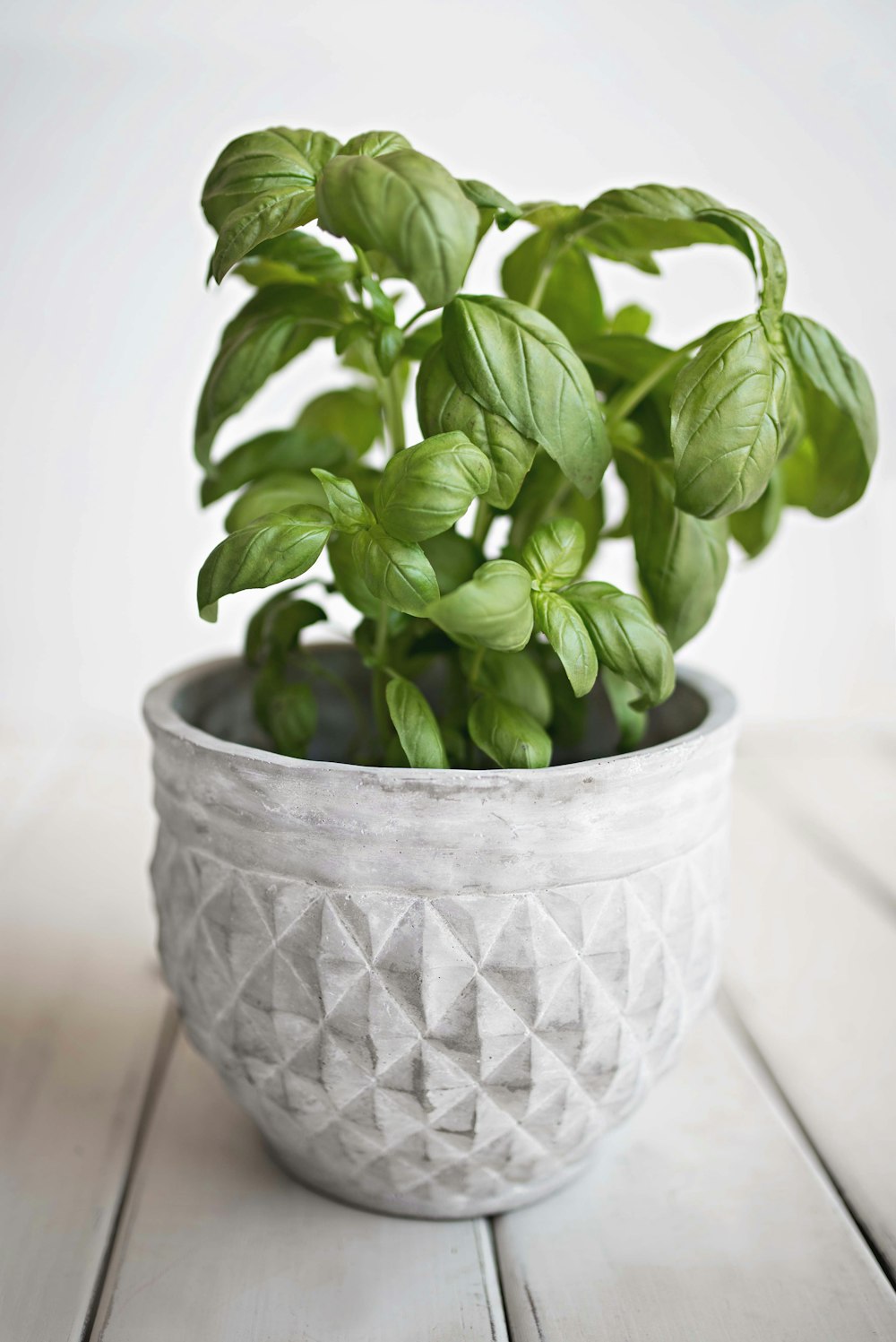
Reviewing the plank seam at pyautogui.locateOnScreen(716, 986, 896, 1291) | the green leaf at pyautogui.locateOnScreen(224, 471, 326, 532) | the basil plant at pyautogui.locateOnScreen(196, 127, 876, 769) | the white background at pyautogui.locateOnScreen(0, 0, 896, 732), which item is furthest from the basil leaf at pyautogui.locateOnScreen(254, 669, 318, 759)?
the white background at pyautogui.locateOnScreen(0, 0, 896, 732)

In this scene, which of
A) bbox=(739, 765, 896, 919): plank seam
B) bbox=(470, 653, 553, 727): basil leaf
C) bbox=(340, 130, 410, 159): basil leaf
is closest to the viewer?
bbox=(340, 130, 410, 159): basil leaf

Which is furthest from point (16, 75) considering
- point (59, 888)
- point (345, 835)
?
point (345, 835)

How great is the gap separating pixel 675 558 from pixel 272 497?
25cm

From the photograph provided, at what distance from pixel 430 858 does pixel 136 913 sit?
0.64 meters

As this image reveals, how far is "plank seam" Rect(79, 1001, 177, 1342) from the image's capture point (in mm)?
610

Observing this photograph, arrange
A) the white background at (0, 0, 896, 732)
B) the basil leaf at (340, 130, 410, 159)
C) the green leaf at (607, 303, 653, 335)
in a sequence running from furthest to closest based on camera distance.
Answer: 1. the white background at (0, 0, 896, 732)
2. the green leaf at (607, 303, 653, 335)
3. the basil leaf at (340, 130, 410, 159)

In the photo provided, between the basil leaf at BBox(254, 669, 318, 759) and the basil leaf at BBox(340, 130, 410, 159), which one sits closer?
the basil leaf at BBox(340, 130, 410, 159)

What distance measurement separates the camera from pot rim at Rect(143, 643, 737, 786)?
545 mm

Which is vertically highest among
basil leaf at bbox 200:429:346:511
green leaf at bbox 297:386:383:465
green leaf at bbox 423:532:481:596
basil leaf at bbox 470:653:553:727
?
green leaf at bbox 297:386:383:465

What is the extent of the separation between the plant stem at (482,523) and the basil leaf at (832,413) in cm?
21

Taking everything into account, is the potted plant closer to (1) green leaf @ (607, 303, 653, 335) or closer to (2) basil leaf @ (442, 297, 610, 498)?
(2) basil leaf @ (442, 297, 610, 498)

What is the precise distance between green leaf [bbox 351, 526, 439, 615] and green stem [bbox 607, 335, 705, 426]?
0.22 m

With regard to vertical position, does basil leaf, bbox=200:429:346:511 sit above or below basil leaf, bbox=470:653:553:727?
above

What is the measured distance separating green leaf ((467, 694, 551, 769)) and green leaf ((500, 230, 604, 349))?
0.26 meters
